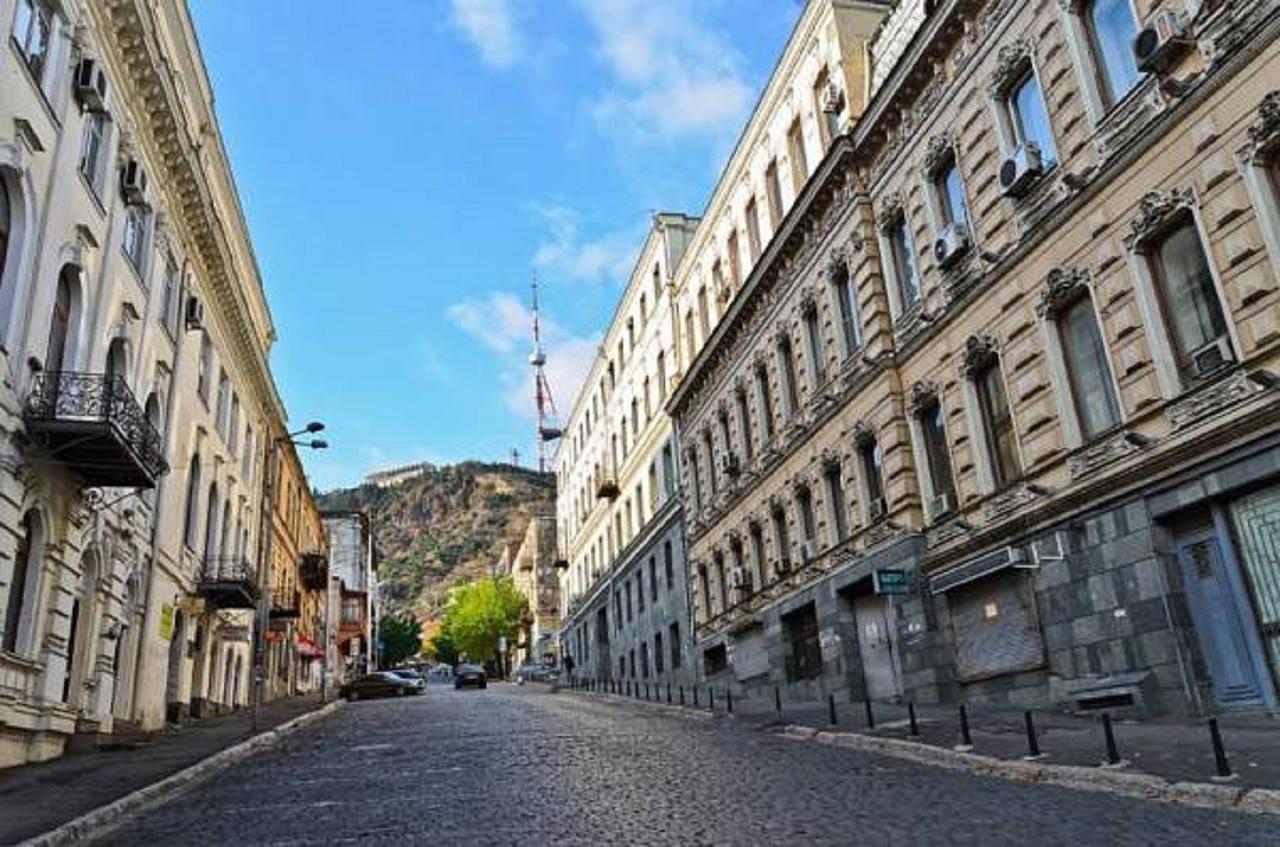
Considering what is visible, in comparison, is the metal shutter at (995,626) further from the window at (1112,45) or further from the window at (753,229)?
the window at (753,229)

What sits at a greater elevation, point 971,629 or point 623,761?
point 971,629

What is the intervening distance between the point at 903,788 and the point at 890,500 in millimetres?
11703

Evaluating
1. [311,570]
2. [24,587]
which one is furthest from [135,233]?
[311,570]

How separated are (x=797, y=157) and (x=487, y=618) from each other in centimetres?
7854

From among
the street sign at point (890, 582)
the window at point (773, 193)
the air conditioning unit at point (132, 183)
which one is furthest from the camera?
the window at point (773, 193)

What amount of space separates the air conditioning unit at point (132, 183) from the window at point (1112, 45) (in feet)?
59.2

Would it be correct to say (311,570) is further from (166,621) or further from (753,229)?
(753,229)

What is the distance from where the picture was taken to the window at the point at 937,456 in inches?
776

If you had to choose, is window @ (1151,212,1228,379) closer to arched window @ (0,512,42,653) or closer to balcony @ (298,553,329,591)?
arched window @ (0,512,42,653)

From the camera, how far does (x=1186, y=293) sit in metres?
13.5

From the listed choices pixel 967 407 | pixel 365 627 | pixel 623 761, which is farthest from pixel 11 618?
pixel 365 627

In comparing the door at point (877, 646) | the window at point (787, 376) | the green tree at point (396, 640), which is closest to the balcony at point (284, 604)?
the window at point (787, 376)

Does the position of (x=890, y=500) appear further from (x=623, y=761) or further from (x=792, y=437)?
(x=623, y=761)

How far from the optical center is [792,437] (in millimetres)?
26812
